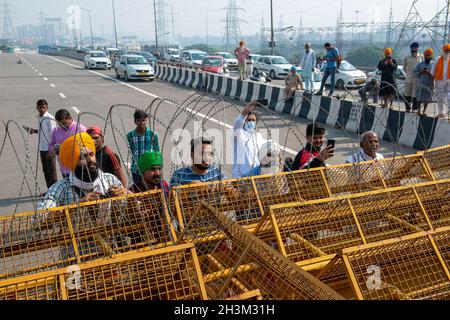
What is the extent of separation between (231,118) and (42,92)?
1173cm

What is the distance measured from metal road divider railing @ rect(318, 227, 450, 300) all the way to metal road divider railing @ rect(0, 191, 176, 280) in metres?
1.27

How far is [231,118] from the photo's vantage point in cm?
1379

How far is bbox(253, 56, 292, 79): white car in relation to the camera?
92.5 ft

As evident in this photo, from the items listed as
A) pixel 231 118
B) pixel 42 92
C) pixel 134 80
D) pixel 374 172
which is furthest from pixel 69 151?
pixel 134 80

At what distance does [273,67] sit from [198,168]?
84.2 feet

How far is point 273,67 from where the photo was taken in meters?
28.7

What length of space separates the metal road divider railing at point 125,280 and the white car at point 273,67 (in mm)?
26344

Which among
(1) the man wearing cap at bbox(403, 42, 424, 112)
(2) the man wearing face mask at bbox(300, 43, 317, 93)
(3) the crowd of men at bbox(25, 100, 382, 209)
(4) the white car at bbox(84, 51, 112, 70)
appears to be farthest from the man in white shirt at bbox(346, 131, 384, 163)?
(4) the white car at bbox(84, 51, 112, 70)

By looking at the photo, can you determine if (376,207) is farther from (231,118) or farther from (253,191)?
(231,118)

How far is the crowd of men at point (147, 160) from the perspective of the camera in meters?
3.62

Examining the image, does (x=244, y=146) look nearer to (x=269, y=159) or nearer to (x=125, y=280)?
(x=269, y=159)

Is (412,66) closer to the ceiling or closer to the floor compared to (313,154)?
closer to the ceiling

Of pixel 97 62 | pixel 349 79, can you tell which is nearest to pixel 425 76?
pixel 349 79
